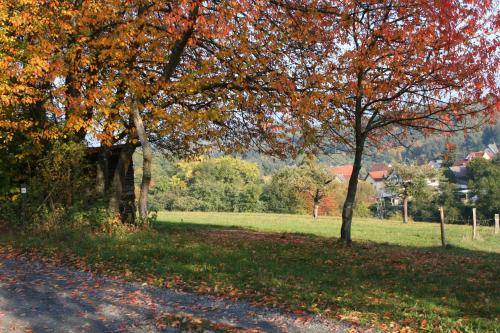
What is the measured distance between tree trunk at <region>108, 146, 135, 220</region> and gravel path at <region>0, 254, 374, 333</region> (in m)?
7.21

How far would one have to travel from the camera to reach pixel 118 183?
1634 centimetres

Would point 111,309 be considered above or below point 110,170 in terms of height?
below

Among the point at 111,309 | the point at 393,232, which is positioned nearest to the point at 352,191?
the point at 111,309

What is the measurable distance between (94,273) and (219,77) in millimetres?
7377

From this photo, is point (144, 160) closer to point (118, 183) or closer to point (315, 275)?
point (118, 183)

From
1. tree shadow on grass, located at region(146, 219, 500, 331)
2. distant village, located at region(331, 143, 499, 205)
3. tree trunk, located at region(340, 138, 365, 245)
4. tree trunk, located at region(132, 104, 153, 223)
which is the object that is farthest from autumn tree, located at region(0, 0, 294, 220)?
distant village, located at region(331, 143, 499, 205)

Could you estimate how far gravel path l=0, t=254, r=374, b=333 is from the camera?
5930 mm

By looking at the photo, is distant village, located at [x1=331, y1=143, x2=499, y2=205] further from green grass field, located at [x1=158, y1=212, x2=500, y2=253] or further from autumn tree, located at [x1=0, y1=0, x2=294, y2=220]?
autumn tree, located at [x1=0, y1=0, x2=294, y2=220]

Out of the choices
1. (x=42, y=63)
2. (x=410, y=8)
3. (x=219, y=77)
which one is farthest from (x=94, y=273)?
(x=410, y=8)

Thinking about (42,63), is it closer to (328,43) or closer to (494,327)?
(328,43)

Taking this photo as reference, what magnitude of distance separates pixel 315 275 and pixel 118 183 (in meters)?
8.96

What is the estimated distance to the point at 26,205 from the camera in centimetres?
1545

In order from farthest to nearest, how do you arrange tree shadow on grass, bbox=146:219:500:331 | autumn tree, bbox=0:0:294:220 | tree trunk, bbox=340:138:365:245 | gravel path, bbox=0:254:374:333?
tree trunk, bbox=340:138:365:245, autumn tree, bbox=0:0:294:220, tree shadow on grass, bbox=146:219:500:331, gravel path, bbox=0:254:374:333

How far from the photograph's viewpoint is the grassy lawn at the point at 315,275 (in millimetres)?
6801
